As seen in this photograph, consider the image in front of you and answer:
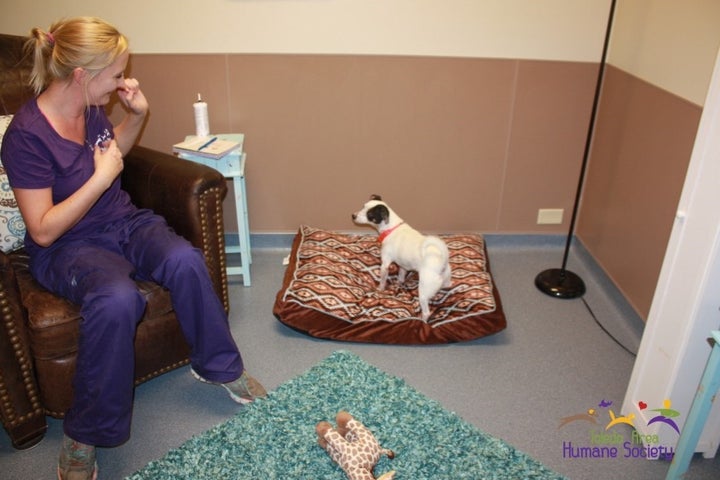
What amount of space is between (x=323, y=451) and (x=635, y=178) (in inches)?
71.7

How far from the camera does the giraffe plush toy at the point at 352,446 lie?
68.2 inches

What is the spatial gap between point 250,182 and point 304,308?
3.08 feet

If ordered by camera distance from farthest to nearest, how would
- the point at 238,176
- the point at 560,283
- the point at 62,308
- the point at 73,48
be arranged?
the point at 560,283, the point at 238,176, the point at 62,308, the point at 73,48

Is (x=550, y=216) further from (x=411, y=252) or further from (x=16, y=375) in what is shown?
(x=16, y=375)

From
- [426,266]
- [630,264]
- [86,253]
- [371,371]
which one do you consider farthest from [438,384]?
[86,253]

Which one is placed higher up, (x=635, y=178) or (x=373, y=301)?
(x=635, y=178)

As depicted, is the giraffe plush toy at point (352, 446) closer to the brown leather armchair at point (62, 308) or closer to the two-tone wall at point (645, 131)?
the brown leather armchair at point (62, 308)

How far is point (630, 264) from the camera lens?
8.66 feet

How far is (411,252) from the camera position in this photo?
8.22ft

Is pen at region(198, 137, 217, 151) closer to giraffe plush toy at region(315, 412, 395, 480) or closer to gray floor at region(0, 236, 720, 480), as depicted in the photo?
gray floor at region(0, 236, 720, 480)

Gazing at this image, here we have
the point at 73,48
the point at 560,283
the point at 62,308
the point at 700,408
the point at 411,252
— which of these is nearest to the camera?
the point at 700,408

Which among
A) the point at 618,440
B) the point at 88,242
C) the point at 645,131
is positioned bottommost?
the point at 618,440

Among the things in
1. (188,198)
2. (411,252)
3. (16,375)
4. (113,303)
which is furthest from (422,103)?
(16,375)

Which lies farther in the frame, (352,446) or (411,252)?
(411,252)
